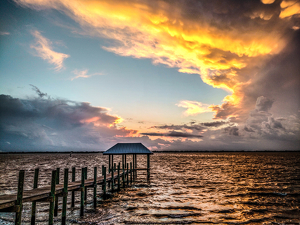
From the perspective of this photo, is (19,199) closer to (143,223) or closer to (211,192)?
(143,223)

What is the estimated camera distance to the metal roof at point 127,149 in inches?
950

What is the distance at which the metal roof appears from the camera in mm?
24128

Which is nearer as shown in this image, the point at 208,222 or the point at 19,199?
the point at 19,199

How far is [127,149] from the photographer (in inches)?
975

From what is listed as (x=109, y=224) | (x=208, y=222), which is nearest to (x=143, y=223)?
(x=109, y=224)

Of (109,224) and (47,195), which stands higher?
(47,195)

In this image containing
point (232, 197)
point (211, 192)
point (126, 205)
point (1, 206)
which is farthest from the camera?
point (211, 192)

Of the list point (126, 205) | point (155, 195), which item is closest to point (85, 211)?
point (126, 205)

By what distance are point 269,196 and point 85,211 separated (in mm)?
13185

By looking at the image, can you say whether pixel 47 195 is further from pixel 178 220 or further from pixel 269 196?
pixel 269 196

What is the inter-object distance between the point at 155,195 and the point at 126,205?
310cm

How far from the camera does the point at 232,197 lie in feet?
50.8

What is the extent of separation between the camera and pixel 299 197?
15539 mm

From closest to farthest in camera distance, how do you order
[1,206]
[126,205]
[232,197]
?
1. [1,206]
2. [126,205]
3. [232,197]
